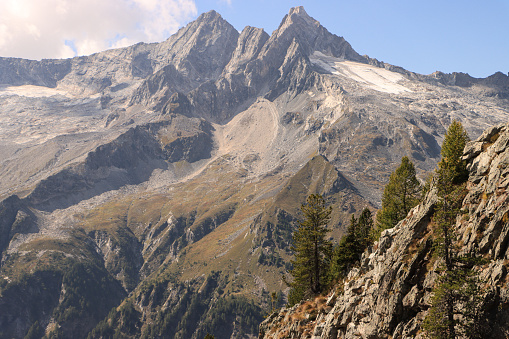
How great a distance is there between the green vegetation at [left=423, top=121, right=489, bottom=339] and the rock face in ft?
2.42

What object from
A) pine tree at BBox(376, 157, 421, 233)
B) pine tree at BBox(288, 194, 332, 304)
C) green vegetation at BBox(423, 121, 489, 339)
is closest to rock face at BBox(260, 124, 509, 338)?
green vegetation at BBox(423, 121, 489, 339)

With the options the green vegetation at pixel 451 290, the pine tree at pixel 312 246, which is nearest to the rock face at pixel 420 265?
the green vegetation at pixel 451 290

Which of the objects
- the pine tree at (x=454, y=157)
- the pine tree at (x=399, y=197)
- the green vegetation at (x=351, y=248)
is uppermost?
the pine tree at (x=454, y=157)

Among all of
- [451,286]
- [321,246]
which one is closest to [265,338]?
[321,246]

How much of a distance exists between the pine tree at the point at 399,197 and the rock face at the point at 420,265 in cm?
1217

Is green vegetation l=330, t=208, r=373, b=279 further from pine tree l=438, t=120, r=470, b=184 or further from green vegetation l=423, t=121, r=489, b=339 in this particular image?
green vegetation l=423, t=121, r=489, b=339

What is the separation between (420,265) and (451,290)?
17.0ft

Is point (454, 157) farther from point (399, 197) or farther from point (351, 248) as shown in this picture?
point (351, 248)

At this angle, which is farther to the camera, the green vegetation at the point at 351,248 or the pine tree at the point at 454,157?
the green vegetation at the point at 351,248

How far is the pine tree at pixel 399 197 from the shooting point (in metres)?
49.5

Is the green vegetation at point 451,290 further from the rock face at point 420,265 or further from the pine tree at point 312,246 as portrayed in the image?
the pine tree at point 312,246

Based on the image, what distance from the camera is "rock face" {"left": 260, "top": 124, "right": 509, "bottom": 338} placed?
81.6ft

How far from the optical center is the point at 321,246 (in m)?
51.6

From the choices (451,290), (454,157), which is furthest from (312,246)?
(451,290)
